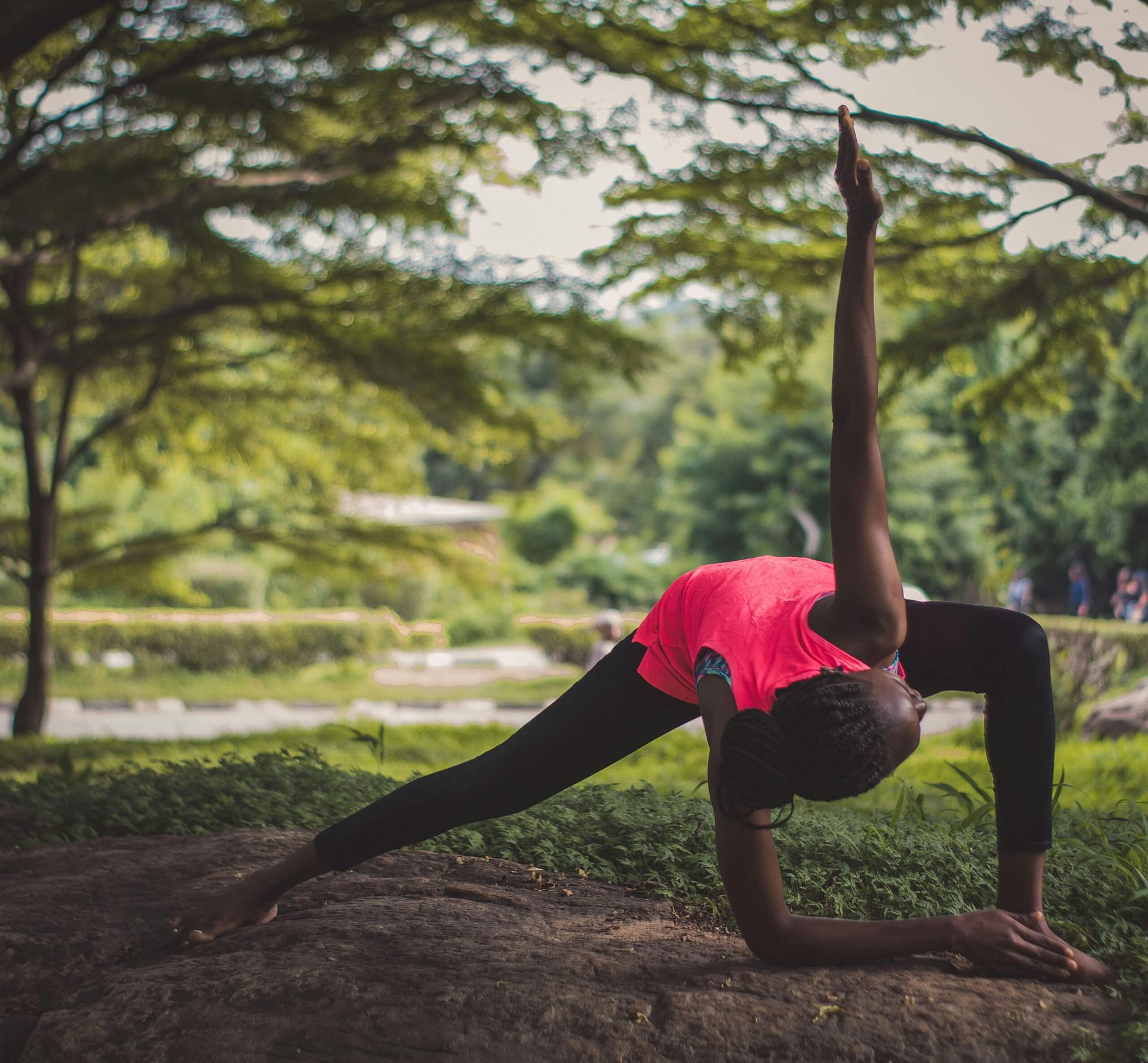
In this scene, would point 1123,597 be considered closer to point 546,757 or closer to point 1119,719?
point 1119,719

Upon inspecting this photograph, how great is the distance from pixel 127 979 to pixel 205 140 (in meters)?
6.73

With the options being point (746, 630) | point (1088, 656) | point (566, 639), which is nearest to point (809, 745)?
point (746, 630)

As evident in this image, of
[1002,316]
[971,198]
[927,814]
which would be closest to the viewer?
[927,814]

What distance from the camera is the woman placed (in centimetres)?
190

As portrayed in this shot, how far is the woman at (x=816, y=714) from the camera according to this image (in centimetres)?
190

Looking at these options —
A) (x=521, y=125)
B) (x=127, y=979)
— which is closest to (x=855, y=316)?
(x=127, y=979)

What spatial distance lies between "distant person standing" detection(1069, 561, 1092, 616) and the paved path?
22.3 feet

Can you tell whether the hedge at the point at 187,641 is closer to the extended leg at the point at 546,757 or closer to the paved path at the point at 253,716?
the paved path at the point at 253,716

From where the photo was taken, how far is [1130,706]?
8.34 m

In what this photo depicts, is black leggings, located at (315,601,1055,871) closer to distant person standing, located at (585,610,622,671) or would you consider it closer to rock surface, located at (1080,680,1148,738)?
rock surface, located at (1080,680,1148,738)

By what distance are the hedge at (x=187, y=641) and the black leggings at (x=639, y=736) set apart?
14.7 metres

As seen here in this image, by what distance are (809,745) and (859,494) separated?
0.47 m

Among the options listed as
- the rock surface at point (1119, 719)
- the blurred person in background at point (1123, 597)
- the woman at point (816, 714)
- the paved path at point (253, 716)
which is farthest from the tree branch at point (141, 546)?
the blurred person in background at point (1123, 597)

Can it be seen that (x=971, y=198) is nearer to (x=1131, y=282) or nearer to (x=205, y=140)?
(x=1131, y=282)
